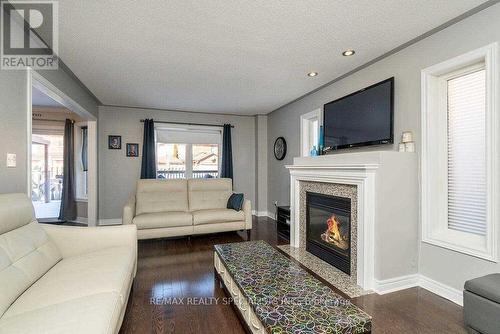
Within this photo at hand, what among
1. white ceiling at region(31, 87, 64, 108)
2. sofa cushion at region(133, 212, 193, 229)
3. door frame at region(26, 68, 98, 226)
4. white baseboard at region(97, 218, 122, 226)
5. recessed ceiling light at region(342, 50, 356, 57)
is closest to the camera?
door frame at region(26, 68, 98, 226)

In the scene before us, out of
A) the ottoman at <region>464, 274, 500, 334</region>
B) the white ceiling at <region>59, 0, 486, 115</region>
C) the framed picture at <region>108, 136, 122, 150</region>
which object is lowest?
the ottoman at <region>464, 274, 500, 334</region>

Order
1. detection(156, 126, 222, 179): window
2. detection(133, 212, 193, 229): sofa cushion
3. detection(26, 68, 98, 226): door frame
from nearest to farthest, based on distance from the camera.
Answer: detection(26, 68, 98, 226): door frame < detection(133, 212, 193, 229): sofa cushion < detection(156, 126, 222, 179): window

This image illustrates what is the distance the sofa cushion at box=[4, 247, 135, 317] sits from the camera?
133cm

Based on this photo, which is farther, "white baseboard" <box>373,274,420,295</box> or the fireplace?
the fireplace

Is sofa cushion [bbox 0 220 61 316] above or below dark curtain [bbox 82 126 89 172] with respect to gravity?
below

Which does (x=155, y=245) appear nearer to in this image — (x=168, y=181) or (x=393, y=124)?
(x=168, y=181)

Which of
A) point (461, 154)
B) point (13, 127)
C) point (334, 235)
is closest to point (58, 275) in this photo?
point (13, 127)

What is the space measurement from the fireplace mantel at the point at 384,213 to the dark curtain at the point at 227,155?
3.47 meters

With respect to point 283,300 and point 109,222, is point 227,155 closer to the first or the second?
point 109,222

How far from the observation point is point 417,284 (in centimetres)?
242

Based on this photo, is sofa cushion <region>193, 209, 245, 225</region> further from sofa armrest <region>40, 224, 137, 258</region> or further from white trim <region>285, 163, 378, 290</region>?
white trim <region>285, 163, 378, 290</region>

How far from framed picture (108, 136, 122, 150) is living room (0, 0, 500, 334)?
138 cm

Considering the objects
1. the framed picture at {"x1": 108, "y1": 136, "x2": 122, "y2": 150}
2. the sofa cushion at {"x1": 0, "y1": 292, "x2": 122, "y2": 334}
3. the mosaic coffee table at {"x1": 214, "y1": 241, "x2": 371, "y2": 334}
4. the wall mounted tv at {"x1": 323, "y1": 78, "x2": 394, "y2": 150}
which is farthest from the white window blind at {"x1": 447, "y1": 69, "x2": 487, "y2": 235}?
the framed picture at {"x1": 108, "y1": 136, "x2": 122, "y2": 150}

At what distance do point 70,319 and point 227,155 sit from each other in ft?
15.1
